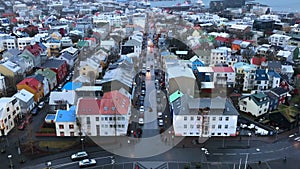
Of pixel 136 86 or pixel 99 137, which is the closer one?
pixel 99 137

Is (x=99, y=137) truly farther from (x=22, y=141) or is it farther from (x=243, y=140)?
(x=243, y=140)

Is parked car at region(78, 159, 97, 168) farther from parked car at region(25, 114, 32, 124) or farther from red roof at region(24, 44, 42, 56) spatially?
red roof at region(24, 44, 42, 56)

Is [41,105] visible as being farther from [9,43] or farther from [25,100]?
[9,43]

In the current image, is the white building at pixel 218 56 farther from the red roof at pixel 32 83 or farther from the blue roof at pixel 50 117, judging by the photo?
the blue roof at pixel 50 117

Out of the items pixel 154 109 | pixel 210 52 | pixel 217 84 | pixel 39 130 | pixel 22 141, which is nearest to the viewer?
pixel 22 141

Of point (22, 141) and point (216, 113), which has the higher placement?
point (216, 113)

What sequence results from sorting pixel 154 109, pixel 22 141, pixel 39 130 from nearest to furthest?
pixel 22 141, pixel 39 130, pixel 154 109

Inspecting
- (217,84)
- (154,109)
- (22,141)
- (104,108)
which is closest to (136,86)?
(154,109)
